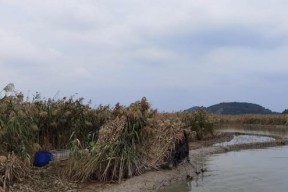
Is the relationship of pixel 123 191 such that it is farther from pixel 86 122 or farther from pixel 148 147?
pixel 86 122

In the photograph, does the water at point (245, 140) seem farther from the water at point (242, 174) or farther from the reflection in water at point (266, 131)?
the water at point (242, 174)

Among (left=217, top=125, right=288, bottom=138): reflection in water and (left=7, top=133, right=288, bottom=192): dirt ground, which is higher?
(left=217, top=125, right=288, bottom=138): reflection in water

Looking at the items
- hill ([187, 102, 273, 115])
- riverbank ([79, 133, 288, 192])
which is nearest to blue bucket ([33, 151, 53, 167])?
riverbank ([79, 133, 288, 192])

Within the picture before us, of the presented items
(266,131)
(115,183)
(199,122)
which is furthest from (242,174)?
(266,131)

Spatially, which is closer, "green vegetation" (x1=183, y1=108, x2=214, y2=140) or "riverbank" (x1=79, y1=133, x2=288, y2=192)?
"riverbank" (x1=79, y1=133, x2=288, y2=192)

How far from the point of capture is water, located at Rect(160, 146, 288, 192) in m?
12.7

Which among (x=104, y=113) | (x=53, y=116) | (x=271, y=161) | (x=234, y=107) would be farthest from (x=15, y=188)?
(x=234, y=107)

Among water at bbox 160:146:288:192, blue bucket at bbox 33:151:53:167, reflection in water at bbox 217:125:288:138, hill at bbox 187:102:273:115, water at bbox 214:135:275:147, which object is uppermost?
hill at bbox 187:102:273:115

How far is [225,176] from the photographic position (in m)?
14.7

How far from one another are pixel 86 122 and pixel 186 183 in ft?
15.1

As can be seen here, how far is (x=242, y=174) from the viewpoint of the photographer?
1499 centimetres

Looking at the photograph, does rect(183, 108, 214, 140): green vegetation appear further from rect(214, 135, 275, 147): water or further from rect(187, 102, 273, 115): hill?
rect(187, 102, 273, 115): hill

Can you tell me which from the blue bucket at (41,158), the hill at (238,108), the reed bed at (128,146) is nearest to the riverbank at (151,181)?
the reed bed at (128,146)

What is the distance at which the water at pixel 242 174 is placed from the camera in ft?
41.8
